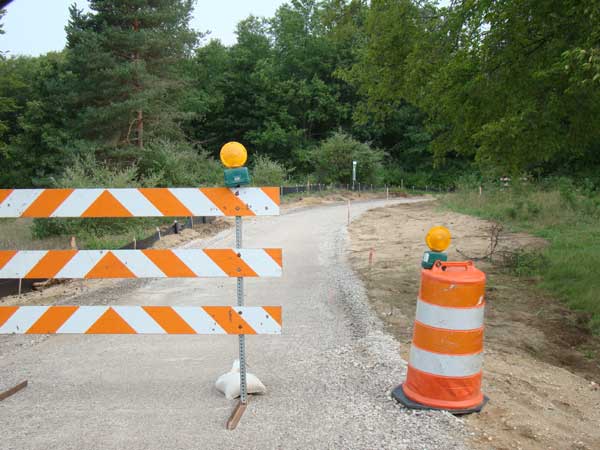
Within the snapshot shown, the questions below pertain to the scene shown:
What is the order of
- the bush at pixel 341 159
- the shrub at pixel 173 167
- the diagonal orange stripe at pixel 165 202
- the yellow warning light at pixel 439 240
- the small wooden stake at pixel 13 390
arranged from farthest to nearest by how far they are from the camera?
the bush at pixel 341 159, the shrub at pixel 173 167, the small wooden stake at pixel 13 390, the yellow warning light at pixel 439 240, the diagonal orange stripe at pixel 165 202

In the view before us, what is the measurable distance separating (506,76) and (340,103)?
179 ft

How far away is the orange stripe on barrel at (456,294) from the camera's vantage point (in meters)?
4.02

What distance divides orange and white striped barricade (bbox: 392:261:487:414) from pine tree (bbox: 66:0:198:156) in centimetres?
3016

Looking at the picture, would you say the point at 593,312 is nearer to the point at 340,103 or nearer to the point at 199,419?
the point at 199,419

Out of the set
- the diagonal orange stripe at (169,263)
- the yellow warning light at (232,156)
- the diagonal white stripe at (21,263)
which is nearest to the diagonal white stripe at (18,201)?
the diagonal white stripe at (21,263)

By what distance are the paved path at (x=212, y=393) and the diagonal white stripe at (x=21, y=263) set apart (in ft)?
3.58

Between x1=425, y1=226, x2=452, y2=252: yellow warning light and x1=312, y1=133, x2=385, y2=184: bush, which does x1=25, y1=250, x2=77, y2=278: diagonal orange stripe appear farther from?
x1=312, y1=133, x2=385, y2=184: bush

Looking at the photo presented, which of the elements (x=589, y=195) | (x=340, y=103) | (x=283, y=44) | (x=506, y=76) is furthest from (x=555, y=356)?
(x=283, y=44)

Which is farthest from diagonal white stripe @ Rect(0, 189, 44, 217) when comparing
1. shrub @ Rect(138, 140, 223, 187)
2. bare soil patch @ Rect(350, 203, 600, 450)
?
shrub @ Rect(138, 140, 223, 187)

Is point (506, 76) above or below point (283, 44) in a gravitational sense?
below

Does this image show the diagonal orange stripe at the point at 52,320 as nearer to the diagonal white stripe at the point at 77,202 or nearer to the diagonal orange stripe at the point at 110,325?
the diagonal orange stripe at the point at 110,325

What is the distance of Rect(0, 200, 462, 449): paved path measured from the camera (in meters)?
3.71

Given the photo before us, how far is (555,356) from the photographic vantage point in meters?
6.36

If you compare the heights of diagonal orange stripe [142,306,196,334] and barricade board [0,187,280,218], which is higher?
barricade board [0,187,280,218]
